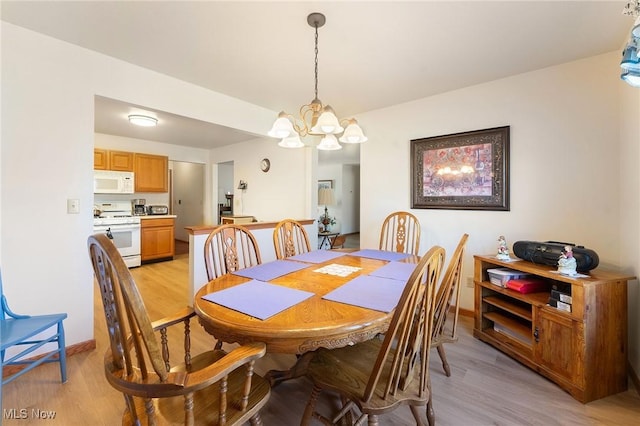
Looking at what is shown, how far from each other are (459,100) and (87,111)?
10.9 feet

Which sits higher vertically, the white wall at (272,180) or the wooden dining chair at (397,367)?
the white wall at (272,180)

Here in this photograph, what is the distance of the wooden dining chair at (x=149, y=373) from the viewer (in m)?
0.73

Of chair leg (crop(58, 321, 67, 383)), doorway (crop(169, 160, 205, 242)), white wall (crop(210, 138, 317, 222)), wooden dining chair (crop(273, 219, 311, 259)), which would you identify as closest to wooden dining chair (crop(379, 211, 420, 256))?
wooden dining chair (crop(273, 219, 311, 259))

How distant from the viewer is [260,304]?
1170 millimetres

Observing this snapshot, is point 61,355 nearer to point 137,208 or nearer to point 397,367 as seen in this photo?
point 397,367

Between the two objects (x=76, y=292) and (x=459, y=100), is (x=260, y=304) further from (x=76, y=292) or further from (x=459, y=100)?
(x=459, y=100)

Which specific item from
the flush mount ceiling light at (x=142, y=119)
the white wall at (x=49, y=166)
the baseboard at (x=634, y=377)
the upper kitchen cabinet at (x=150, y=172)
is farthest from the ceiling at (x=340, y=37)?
the upper kitchen cabinet at (x=150, y=172)

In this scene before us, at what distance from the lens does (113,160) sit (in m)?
4.48

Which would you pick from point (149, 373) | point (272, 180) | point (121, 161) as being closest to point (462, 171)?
point (272, 180)

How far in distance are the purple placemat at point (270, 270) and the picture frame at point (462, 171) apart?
1.83 meters

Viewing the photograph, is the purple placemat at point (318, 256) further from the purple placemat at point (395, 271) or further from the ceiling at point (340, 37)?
the ceiling at point (340, 37)

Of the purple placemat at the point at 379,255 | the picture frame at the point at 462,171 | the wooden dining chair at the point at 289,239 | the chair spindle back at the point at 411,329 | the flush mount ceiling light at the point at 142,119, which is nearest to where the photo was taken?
the chair spindle back at the point at 411,329

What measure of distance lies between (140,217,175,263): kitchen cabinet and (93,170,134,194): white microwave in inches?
24.0

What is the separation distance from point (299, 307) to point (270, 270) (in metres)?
0.61
